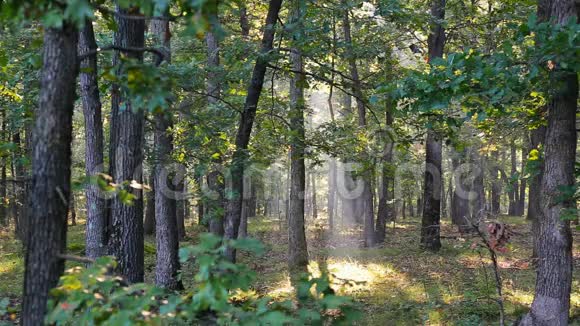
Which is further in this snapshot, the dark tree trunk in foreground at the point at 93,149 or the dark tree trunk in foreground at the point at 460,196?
the dark tree trunk in foreground at the point at 460,196

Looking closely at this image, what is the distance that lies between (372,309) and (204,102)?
5.72 m

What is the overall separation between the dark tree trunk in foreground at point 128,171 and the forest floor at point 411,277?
1.34 m

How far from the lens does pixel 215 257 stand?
2.46 m

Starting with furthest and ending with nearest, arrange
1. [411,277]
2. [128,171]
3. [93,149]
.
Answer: [411,277]
[93,149]
[128,171]

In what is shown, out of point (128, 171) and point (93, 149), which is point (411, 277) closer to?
point (93, 149)

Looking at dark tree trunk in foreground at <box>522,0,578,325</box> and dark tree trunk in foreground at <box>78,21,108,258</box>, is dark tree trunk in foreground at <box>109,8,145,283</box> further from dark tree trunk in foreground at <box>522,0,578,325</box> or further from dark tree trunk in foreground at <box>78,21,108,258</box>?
dark tree trunk in foreground at <box>522,0,578,325</box>

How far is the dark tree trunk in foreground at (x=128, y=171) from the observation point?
575 cm

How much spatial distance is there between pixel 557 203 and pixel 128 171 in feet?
18.4

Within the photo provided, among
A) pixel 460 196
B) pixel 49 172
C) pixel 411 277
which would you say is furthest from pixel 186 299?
pixel 460 196

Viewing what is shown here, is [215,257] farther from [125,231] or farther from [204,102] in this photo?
[204,102]

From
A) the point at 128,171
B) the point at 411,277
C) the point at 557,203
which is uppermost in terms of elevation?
the point at 128,171

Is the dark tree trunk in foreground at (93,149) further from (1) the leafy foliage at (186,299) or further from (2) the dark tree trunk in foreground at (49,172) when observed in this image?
(1) the leafy foliage at (186,299)

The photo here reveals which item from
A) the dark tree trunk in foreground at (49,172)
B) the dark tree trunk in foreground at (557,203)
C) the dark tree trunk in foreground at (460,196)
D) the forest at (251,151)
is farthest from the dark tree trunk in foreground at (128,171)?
the dark tree trunk in foreground at (460,196)

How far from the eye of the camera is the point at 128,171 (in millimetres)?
5820
